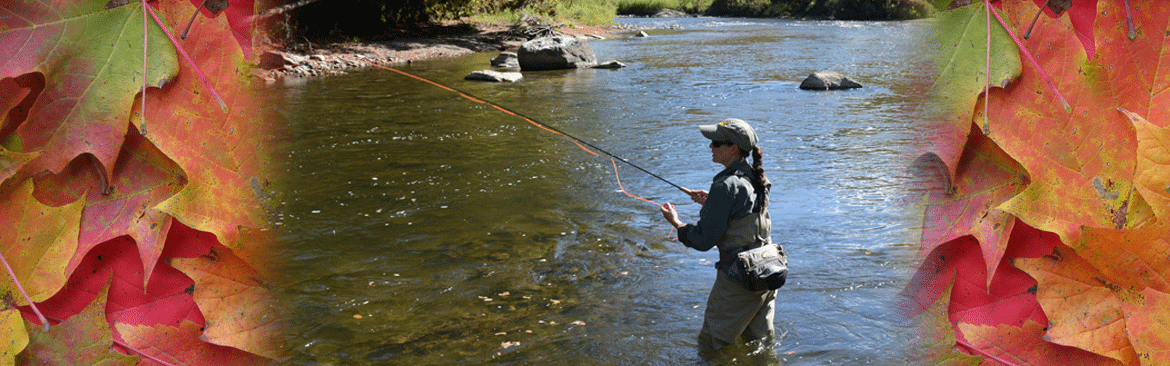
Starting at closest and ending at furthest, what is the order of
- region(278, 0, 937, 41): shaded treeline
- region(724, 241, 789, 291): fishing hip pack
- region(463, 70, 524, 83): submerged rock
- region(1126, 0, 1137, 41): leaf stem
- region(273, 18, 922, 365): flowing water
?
region(1126, 0, 1137, 41): leaf stem
region(724, 241, 789, 291): fishing hip pack
region(273, 18, 922, 365): flowing water
region(463, 70, 524, 83): submerged rock
region(278, 0, 937, 41): shaded treeline

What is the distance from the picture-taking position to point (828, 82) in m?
19.4

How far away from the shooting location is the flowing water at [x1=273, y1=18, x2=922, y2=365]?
567 centimetres

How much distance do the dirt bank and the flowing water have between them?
13.6ft

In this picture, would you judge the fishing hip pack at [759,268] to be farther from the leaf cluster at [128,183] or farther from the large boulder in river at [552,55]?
the large boulder in river at [552,55]

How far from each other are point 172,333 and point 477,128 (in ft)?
46.3

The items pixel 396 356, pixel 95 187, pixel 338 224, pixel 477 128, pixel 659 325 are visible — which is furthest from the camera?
pixel 477 128

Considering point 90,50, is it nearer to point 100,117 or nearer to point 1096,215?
point 100,117

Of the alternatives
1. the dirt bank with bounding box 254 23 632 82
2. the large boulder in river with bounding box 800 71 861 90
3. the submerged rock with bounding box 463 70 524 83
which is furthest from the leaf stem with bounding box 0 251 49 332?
the submerged rock with bounding box 463 70 524 83

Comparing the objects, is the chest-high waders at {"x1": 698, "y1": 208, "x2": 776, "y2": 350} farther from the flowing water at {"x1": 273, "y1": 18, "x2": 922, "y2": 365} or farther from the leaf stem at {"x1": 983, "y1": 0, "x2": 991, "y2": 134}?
the leaf stem at {"x1": 983, "y1": 0, "x2": 991, "y2": 134}

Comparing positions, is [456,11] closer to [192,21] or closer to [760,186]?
[760,186]

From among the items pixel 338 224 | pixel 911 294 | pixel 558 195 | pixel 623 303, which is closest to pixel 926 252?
pixel 911 294

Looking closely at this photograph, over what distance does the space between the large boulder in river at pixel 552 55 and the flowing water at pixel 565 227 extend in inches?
255

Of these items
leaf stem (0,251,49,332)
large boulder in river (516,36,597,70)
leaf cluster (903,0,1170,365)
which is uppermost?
leaf cluster (903,0,1170,365)

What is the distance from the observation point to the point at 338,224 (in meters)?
8.80
